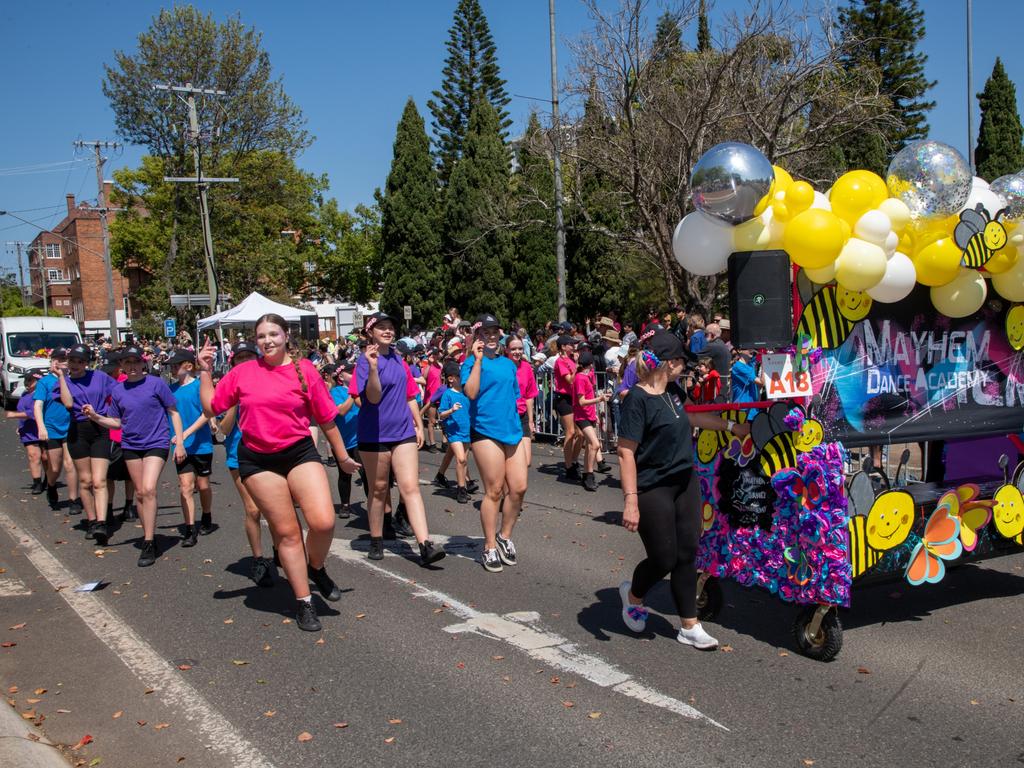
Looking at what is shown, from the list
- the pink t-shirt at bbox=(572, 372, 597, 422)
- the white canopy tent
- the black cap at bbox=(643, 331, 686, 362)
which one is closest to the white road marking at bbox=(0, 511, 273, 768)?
the black cap at bbox=(643, 331, 686, 362)

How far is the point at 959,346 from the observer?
570cm

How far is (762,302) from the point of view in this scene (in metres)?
4.89

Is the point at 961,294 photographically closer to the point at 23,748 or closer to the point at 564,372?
the point at 23,748

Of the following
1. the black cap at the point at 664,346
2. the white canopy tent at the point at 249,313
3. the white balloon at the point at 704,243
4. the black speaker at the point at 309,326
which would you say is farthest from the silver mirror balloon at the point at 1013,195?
the white canopy tent at the point at 249,313

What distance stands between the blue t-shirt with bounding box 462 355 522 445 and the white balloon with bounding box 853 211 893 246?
2.97 m

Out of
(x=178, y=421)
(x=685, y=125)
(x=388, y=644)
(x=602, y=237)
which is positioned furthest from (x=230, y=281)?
(x=388, y=644)

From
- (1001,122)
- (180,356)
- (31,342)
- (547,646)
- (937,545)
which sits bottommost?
(547,646)

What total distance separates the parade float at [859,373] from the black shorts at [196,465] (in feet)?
15.6

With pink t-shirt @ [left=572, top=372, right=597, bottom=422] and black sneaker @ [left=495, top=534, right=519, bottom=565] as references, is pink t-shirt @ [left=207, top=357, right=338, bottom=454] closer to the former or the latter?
black sneaker @ [left=495, top=534, right=519, bottom=565]

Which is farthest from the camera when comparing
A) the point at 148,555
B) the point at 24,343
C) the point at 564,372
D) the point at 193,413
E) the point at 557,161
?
the point at 24,343

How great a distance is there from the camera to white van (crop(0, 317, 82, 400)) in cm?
2760

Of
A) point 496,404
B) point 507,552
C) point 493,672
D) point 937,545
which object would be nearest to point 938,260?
point 937,545

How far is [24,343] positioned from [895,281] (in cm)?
2957

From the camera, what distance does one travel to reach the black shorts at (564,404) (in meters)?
11.2
